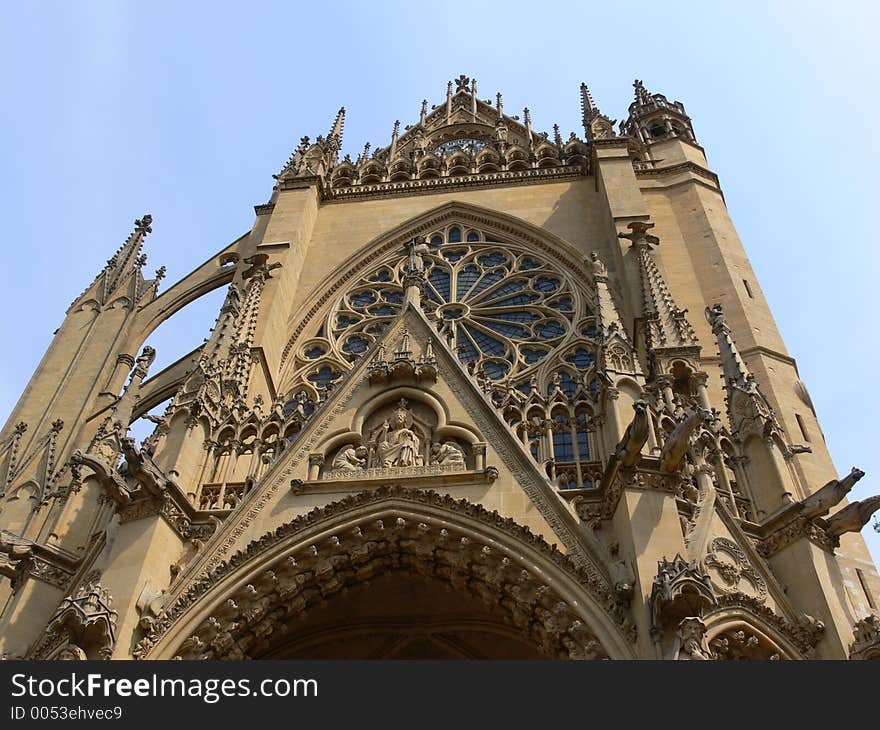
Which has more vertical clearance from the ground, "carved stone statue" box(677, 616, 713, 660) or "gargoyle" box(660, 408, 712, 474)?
"gargoyle" box(660, 408, 712, 474)

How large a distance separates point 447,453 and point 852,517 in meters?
4.60

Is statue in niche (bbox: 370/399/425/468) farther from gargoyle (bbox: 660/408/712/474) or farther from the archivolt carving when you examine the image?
gargoyle (bbox: 660/408/712/474)

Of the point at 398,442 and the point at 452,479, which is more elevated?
the point at 398,442

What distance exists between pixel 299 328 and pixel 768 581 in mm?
10364

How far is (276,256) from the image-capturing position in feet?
56.7

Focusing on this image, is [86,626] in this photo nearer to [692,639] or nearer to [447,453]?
[447,453]

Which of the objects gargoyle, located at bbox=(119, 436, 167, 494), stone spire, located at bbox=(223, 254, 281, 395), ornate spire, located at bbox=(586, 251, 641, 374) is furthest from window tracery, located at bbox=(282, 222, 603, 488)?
gargoyle, located at bbox=(119, 436, 167, 494)

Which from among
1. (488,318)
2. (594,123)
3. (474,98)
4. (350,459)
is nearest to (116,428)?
(350,459)

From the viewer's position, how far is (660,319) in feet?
41.5

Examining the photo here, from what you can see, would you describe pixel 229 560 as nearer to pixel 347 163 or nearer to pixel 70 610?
pixel 70 610

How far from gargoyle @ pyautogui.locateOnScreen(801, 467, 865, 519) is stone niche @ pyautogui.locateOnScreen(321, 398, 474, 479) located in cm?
365

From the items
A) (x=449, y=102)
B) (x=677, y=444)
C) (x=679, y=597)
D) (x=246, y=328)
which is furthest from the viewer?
(x=449, y=102)

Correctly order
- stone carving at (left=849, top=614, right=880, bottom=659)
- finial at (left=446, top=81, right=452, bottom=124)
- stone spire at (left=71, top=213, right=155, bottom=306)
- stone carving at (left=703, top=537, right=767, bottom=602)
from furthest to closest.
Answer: finial at (left=446, top=81, right=452, bottom=124) < stone spire at (left=71, top=213, right=155, bottom=306) < stone carving at (left=703, top=537, right=767, bottom=602) < stone carving at (left=849, top=614, right=880, bottom=659)

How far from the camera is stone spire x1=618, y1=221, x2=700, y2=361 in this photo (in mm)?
11901
